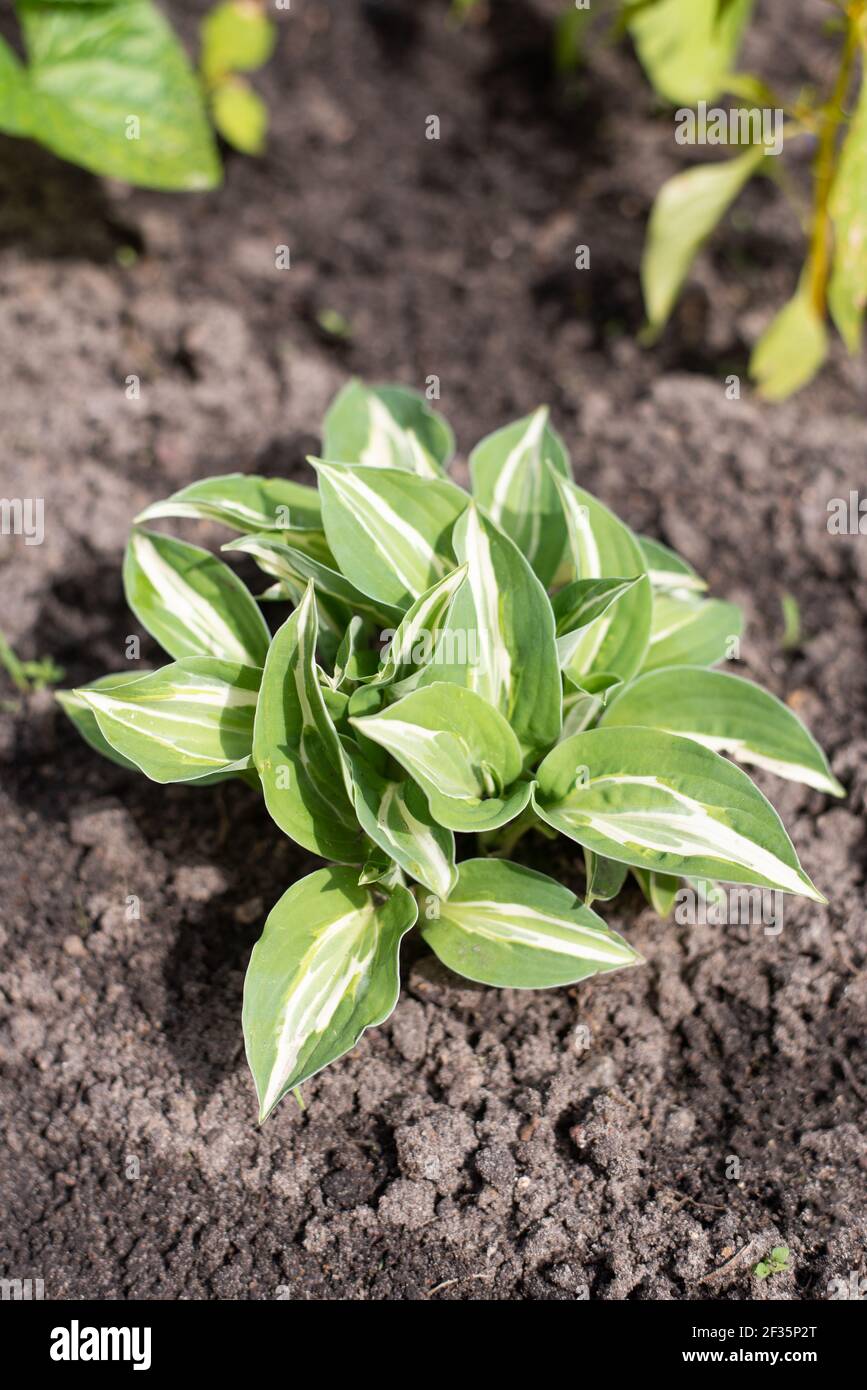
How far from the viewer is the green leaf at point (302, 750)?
179cm

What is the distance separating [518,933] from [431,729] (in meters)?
0.38

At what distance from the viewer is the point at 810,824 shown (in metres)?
2.31

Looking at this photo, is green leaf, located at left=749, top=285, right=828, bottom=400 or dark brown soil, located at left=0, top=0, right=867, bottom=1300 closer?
dark brown soil, located at left=0, top=0, right=867, bottom=1300

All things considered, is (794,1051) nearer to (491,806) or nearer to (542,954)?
(542,954)

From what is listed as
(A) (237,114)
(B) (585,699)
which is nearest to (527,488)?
(B) (585,699)

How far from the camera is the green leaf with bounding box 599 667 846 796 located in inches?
79.6

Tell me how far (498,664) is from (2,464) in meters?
1.49

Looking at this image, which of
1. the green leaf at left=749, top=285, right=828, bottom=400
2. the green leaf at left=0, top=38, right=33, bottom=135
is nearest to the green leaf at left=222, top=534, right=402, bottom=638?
the green leaf at left=0, top=38, right=33, bottom=135

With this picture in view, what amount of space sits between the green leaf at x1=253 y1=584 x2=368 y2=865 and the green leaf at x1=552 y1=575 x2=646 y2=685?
40cm

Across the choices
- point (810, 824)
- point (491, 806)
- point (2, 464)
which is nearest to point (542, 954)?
point (491, 806)

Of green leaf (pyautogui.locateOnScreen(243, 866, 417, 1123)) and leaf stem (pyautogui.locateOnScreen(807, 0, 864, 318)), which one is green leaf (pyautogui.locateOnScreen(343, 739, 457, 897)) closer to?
green leaf (pyautogui.locateOnScreen(243, 866, 417, 1123))

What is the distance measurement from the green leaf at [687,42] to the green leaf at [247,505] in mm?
1533

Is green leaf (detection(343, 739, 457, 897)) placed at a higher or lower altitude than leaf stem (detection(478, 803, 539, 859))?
higher

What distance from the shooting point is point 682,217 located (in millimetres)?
2826
